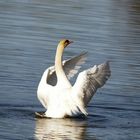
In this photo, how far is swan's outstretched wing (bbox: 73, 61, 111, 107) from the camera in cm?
1631

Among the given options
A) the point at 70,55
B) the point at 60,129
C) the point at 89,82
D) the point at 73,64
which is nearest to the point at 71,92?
the point at 89,82

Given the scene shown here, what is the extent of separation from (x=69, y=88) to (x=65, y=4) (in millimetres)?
13762

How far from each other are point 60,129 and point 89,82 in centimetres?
129

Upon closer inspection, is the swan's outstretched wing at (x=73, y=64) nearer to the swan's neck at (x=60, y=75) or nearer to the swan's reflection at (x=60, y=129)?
the swan's neck at (x=60, y=75)

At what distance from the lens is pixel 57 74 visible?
16844 millimetres

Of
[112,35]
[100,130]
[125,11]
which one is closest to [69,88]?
[100,130]

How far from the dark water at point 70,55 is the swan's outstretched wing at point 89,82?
36 cm

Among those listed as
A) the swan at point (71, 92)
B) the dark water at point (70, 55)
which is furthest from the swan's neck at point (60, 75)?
the dark water at point (70, 55)

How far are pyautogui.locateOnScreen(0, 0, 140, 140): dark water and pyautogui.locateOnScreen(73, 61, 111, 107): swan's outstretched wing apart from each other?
36 centimetres

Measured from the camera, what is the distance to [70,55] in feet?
70.9

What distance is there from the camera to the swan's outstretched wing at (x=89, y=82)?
53.5 ft

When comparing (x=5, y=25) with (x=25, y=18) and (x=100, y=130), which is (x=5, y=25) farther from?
(x=100, y=130)

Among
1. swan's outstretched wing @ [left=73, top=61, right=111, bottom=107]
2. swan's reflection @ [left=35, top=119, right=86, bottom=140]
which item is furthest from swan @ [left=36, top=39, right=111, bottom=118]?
swan's reflection @ [left=35, top=119, right=86, bottom=140]

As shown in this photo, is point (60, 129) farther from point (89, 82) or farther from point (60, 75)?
point (60, 75)
